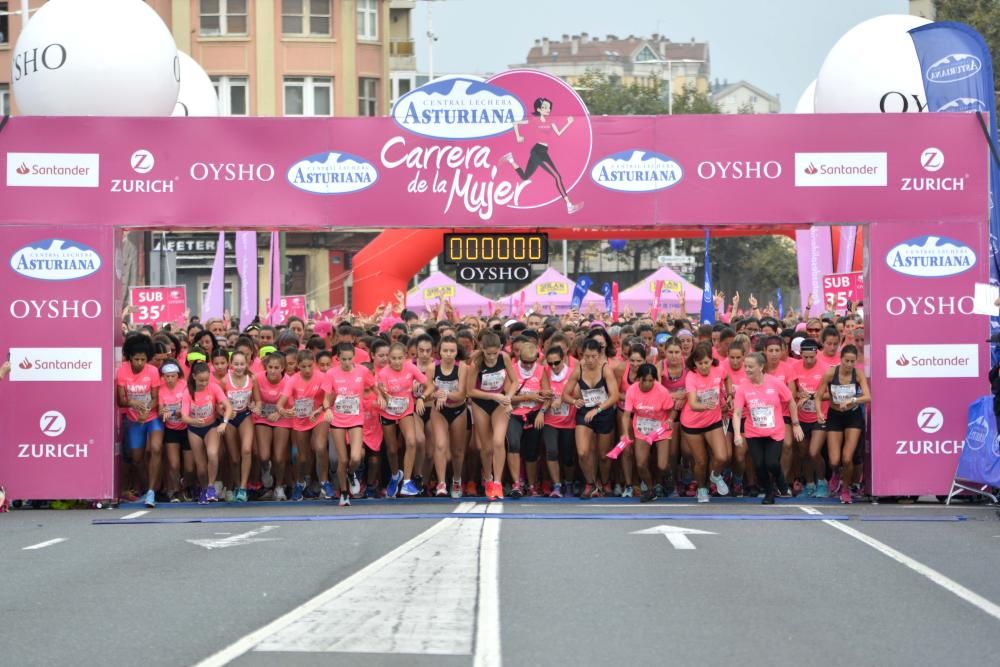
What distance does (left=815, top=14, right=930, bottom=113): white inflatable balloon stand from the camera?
72.6ft

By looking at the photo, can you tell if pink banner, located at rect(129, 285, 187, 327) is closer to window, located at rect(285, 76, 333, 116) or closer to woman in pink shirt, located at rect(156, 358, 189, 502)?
woman in pink shirt, located at rect(156, 358, 189, 502)

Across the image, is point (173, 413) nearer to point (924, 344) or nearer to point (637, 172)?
point (637, 172)

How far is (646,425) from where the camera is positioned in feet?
59.6

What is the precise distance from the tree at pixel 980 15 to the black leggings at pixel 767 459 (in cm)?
3724

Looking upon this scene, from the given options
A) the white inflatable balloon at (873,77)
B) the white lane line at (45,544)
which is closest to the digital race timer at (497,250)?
the white inflatable balloon at (873,77)

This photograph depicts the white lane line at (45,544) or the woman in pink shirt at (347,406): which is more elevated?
the woman in pink shirt at (347,406)

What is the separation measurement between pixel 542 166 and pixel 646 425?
2.93 meters

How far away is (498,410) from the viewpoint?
1839 centimetres

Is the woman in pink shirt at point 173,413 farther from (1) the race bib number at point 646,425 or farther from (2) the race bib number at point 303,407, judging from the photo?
(1) the race bib number at point 646,425

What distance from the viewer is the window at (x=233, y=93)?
59.8 metres

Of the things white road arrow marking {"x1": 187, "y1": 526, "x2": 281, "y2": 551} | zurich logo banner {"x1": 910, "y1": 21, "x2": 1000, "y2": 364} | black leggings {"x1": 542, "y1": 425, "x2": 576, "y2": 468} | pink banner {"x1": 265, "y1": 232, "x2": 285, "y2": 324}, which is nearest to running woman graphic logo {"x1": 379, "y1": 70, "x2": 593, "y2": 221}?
black leggings {"x1": 542, "y1": 425, "x2": 576, "y2": 468}

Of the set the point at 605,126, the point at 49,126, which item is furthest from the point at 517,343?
the point at 49,126

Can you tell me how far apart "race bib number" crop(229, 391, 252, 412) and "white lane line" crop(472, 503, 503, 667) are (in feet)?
14.3

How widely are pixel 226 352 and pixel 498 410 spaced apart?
10.3 ft
